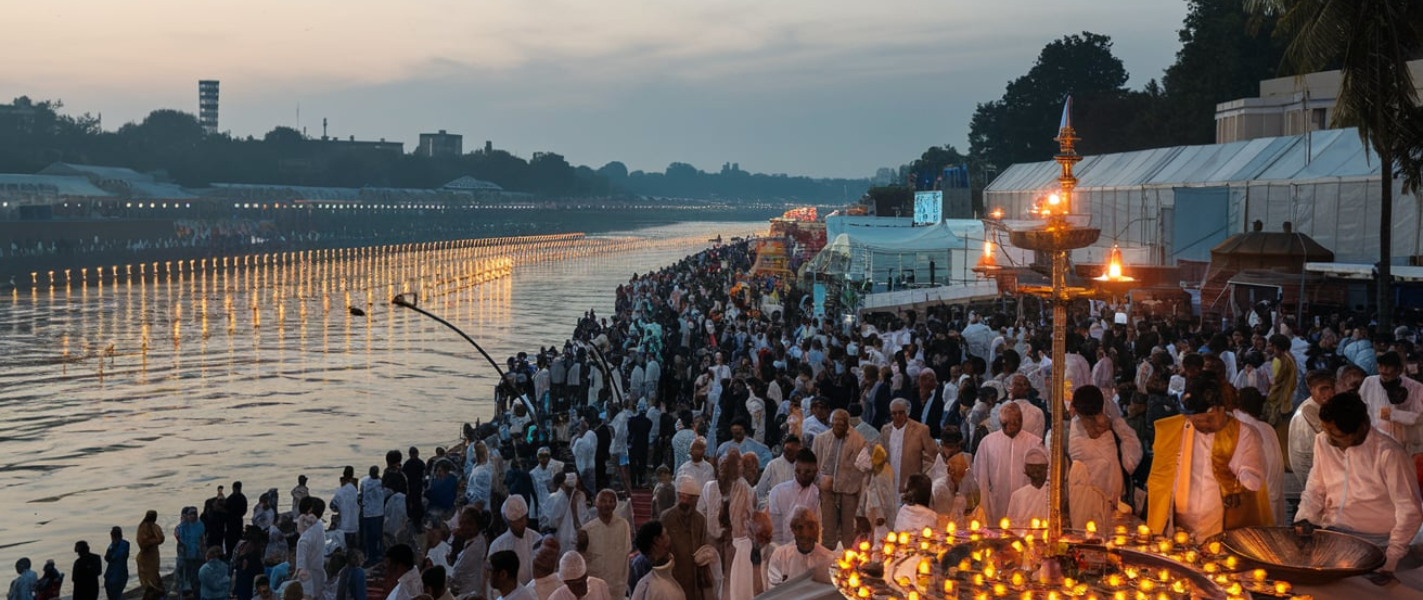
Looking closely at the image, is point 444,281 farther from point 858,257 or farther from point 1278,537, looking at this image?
point 1278,537

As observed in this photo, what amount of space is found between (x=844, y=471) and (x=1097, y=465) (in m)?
1.95

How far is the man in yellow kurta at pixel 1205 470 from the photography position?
21.4 feet

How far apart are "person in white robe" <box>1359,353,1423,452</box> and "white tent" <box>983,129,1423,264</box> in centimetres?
1009

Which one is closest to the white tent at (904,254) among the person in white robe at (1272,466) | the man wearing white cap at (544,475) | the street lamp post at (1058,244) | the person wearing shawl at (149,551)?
the man wearing white cap at (544,475)

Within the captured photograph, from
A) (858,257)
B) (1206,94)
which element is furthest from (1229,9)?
(858,257)

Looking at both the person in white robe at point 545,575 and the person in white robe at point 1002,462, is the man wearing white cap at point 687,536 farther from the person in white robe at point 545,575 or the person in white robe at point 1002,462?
the person in white robe at point 1002,462

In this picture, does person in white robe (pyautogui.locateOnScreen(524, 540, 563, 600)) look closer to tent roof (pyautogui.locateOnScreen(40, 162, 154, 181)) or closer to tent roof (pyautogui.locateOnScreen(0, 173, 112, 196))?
tent roof (pyautogui.locateOnScreen(0, 173, 112, 196))

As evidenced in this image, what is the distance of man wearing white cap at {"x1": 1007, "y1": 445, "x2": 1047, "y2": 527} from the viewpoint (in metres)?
7.69

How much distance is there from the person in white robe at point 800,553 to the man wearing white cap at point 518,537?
205cm

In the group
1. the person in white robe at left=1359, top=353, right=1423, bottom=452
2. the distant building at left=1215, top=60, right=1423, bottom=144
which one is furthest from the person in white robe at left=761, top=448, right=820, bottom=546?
the distant building at left=1215, top=60, right=1423, bottom=144

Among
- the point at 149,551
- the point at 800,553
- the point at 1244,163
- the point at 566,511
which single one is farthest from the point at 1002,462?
the point at 1244,163

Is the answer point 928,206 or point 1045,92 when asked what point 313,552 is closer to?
point 928,206

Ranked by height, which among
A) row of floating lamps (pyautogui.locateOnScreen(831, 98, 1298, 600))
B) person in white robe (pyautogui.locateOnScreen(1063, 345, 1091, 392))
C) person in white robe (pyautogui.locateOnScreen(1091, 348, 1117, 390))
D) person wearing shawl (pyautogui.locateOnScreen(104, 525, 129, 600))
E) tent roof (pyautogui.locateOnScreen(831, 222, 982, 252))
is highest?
tent roof (pyautogui.locateOnScreen(831, 222, 982, 252))

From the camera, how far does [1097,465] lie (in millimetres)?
7844
